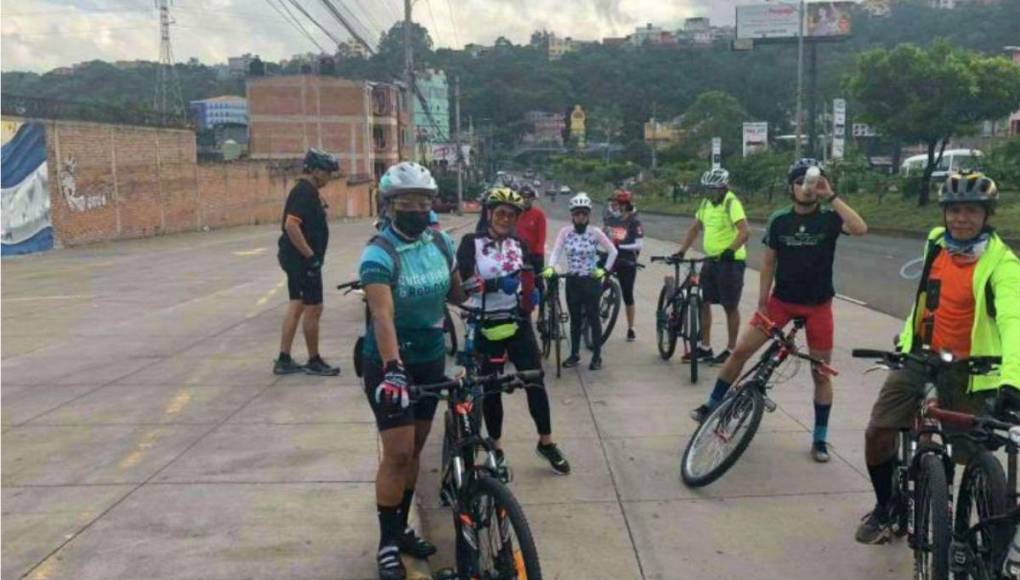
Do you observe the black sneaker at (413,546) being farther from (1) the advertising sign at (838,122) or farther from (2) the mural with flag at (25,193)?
(1) the advertising sign at (838,122)

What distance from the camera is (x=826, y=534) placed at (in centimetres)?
473

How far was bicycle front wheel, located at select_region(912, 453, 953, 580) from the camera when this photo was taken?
3.44 meters

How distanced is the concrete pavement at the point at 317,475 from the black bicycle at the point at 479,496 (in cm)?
77

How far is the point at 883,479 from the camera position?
452cm

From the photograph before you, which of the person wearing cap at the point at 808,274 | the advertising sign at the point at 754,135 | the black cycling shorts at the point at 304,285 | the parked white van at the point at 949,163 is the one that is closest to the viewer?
the person wearing cap at the point at 808,274

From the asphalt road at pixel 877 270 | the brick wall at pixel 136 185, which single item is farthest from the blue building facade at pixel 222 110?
the asphalt road at pixel 877 270

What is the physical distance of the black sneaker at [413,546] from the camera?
14.3ft

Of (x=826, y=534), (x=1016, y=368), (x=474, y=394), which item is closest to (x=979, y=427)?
(x=1016, y=368)

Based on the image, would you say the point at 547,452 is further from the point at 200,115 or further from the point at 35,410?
the point at 200,115

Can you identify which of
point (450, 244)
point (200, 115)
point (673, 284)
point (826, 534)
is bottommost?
point (826, 534)

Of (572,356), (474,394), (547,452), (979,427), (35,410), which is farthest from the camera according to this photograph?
(572,356)

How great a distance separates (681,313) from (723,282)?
1.90 feet

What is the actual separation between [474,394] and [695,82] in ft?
334

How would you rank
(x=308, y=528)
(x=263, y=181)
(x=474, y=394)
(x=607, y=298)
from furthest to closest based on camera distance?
1. (x=263, y=181)
2. (x=607, y=298)
3. (x=308, y=528)
4. (x=474, y=394)
